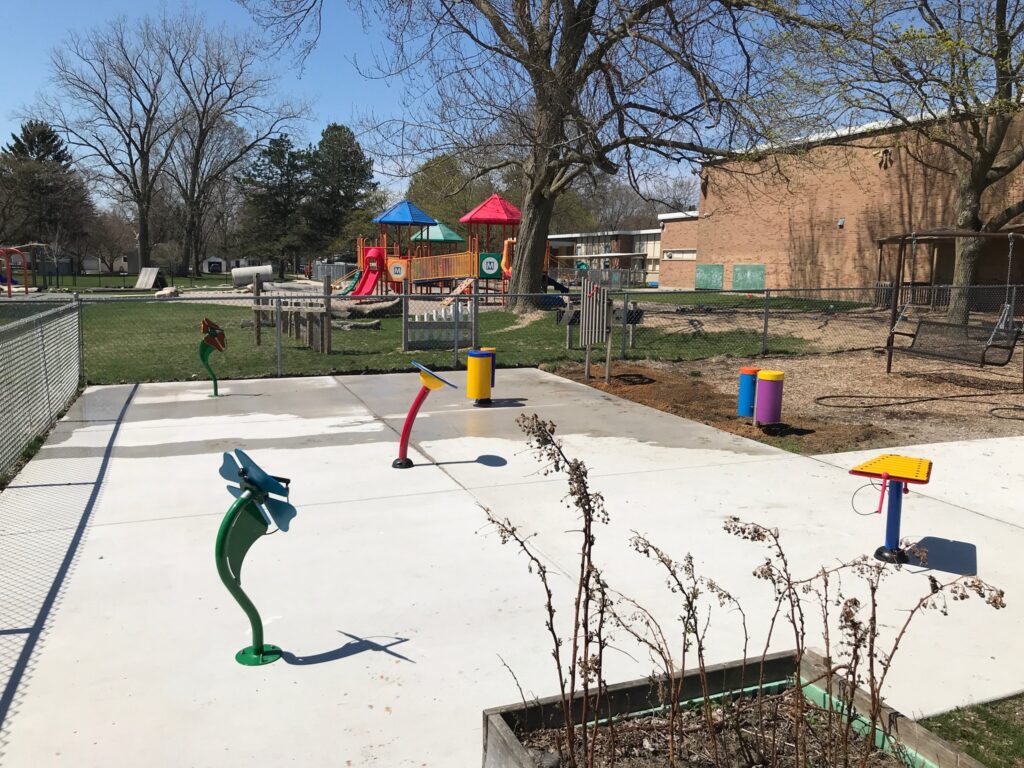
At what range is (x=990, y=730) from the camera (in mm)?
3357

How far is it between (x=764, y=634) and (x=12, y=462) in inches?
263

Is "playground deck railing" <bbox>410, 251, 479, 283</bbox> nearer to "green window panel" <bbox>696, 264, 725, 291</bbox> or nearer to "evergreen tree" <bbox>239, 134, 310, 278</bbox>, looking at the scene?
"green window panel" <bbox>696, 264, 725, 291</bbox>

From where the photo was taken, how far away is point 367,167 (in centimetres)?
1988

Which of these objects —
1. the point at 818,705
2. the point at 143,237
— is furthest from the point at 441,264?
the point at 143,237

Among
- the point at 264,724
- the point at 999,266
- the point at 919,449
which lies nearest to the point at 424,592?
the point at 264,724

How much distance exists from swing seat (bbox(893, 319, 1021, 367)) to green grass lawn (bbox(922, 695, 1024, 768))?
8.96 metres

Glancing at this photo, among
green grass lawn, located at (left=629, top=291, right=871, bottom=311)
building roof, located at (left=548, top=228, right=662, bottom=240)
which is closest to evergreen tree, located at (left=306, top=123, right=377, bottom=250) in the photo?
building roof, located at (left=548, top=228, right=662, bottom=240)

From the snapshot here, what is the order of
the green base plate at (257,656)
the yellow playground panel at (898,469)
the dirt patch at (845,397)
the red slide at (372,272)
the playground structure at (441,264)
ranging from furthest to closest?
the red slide at (372,272) < the playground structure at (441,264) < the dirt patch at (845,397) < the yellow playground panel at (898,469) < the green base plate at (257,656)

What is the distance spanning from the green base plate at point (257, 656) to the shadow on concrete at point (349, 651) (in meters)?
0.05

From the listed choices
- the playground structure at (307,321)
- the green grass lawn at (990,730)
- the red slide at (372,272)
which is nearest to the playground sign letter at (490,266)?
the red slide at (372,272)

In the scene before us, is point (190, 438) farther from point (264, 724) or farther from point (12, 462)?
point (264, 724)

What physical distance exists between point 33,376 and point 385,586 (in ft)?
19.8

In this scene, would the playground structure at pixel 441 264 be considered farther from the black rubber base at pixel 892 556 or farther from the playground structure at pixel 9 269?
the black rubber base at pixel 892 556

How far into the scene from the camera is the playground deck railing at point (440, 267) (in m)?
31.7
